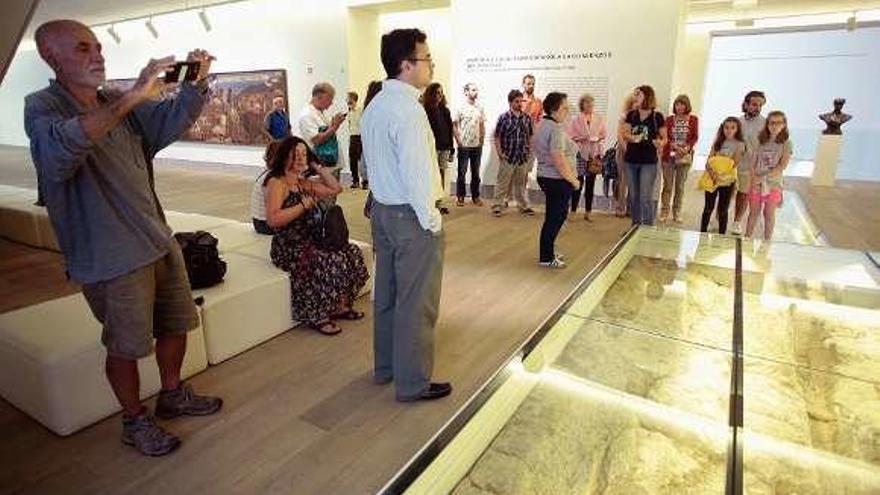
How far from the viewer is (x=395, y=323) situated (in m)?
2.51

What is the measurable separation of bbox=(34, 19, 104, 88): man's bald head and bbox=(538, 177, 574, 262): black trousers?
3486 millimetres

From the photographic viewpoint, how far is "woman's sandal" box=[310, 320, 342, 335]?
3.43 metres

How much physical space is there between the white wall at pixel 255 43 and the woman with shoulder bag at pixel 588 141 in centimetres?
492

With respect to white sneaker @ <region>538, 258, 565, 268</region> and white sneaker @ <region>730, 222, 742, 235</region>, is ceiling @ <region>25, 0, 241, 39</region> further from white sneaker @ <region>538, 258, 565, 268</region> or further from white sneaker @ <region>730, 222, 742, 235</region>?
white sneaker @ <region>730, 222, 742, 235</region>

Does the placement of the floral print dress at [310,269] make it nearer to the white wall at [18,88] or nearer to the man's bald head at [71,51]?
the man's bald head at [71,51]

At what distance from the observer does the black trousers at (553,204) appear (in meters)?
4.58

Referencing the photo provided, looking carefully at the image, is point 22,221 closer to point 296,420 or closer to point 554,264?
point 296,420

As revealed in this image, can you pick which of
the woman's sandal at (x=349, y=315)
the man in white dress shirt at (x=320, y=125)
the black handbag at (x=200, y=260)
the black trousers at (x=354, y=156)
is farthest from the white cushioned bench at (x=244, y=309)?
the black trousers at (x=354, y=156)

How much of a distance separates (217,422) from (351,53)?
8.48 m

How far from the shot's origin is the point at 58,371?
89.9 inches

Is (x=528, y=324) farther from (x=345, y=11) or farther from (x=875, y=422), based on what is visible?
(x=345, y=11)

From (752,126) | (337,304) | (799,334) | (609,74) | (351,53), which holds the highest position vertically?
(351,53)

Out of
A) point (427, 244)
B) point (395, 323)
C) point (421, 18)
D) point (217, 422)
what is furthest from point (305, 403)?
point (421, 18)

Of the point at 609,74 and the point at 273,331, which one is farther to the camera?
the point at 609,74
